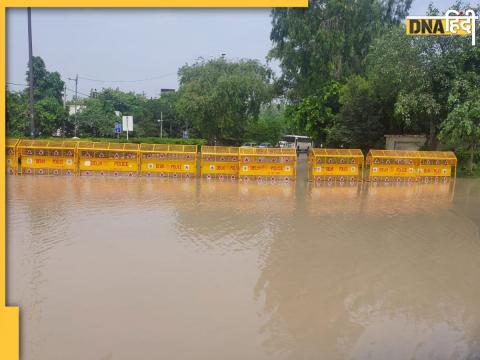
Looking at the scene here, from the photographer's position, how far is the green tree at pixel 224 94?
33.2 metres

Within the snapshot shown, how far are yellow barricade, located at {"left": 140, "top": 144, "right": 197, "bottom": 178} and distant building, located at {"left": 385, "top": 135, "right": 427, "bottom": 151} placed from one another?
13094mm

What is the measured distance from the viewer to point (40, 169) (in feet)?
55.6

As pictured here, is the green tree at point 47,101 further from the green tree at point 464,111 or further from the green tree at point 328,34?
the green tree at point 464,111

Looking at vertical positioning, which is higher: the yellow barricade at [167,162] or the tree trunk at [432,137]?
the tree trunk at [432,137]

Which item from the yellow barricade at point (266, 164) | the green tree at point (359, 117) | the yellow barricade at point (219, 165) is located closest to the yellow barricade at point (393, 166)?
the yellow barricade at point (266, 164)

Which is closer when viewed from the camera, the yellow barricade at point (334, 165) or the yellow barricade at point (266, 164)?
the yellow barricade at point (266, 164)

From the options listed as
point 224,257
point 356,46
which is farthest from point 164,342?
point 356,46

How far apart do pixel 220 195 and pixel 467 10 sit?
48.8 ft

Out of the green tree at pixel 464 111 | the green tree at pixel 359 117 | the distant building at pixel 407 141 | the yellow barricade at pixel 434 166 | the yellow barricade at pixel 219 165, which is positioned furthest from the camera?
the green tree at pixel 359 117

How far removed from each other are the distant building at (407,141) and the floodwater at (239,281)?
14262mm

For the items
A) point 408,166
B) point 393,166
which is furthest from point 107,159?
point 408,166

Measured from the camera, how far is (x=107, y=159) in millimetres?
17297

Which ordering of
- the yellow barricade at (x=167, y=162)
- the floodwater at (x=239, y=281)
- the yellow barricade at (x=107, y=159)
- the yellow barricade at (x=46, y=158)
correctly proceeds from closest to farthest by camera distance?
the floodwater at (x=239, y=281)
the yellow barricade at (x=46, y=158)
the yellow barricade at (x=107, y=159)
the yellow barricade at (x=167, y=162)

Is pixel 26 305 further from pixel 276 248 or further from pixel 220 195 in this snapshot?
pixel 220 195
